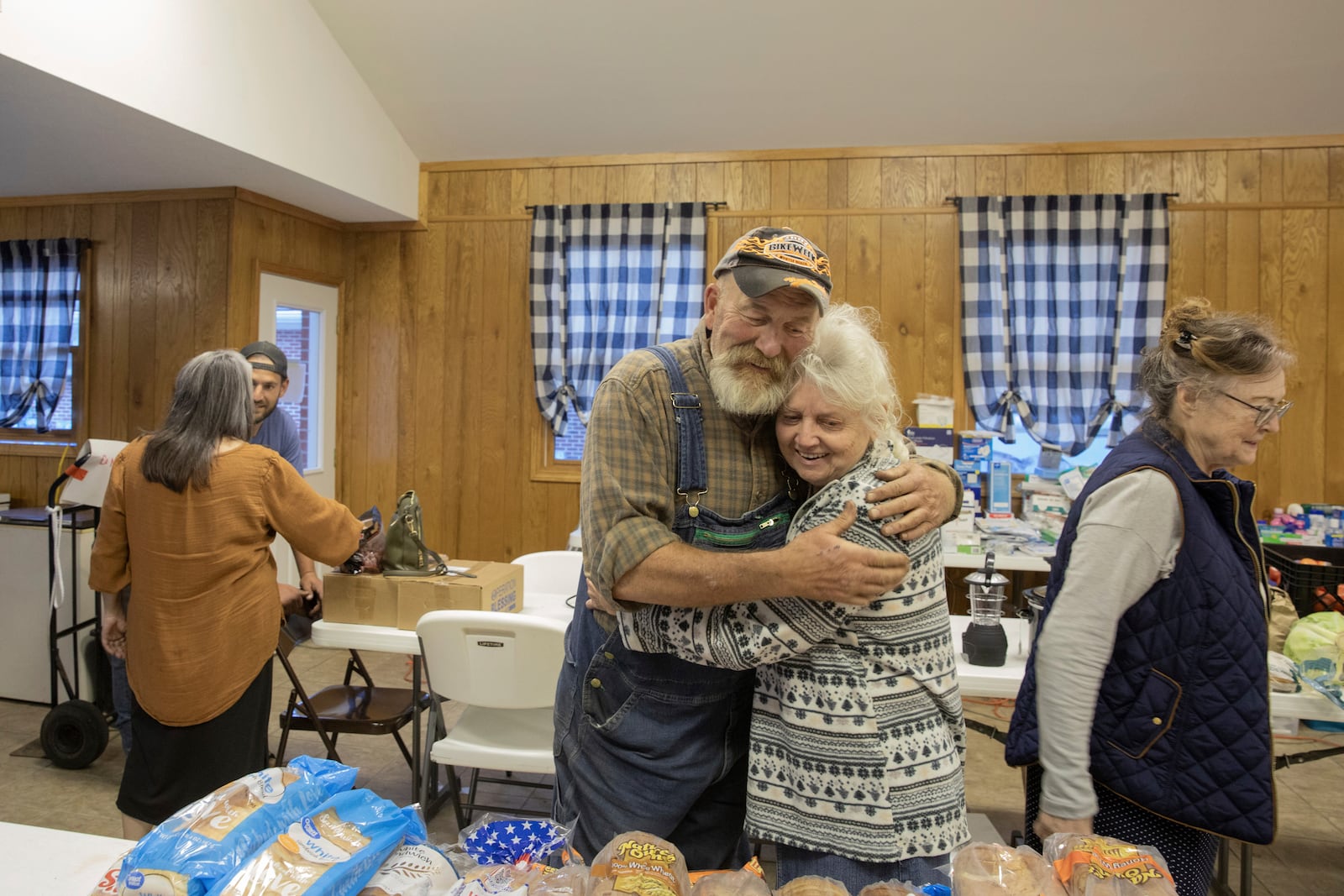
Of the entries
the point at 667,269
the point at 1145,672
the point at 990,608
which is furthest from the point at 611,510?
the point at 667,269

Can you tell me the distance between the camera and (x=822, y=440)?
125 cm

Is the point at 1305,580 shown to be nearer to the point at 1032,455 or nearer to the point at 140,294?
the point at 1032,455

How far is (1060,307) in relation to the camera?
494 centimetres

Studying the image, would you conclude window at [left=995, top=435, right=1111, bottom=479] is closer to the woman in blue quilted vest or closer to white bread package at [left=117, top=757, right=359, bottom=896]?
the woman in blue quilted vest

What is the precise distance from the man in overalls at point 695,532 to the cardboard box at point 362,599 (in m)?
1.32

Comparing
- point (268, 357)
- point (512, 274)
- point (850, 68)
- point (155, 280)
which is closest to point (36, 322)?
point (155, 280)

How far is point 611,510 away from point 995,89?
4.38m

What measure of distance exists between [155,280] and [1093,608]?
17.6 ft

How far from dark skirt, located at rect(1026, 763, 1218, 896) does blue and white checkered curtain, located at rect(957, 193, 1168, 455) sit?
3785 mm

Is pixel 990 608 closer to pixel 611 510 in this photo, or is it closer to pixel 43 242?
pixel 611 510

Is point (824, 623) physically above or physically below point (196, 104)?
below

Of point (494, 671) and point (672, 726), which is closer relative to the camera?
point (672, 726)

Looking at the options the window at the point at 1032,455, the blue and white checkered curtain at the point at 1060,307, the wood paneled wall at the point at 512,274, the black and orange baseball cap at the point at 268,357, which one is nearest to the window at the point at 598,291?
the wood paneled wall at the point at 512,274

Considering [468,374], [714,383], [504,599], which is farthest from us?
[468,374]
